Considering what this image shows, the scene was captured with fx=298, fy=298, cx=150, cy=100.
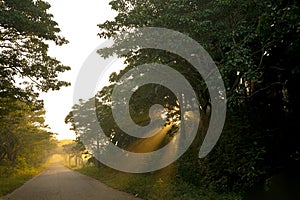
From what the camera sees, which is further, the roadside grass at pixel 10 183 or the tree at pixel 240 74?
the roadside grass at pixel 10 183

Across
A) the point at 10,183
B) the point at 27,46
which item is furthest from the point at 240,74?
the point at 10,183

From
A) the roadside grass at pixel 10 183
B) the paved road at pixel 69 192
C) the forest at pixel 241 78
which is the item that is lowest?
the paved road at pixel 69 192

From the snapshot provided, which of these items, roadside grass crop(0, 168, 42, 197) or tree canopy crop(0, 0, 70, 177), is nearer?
tree canopy crop(0, 0, 70, 177)

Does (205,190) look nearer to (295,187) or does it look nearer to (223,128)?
(223,128)

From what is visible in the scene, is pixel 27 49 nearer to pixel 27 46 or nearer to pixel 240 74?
pixel 27 46

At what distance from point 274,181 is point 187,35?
6.51 meters

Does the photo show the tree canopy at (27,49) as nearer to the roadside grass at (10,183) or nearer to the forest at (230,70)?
the forest at (230,70)

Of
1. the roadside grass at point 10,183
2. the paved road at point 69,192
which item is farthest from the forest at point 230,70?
the roadside grass at point 10,183

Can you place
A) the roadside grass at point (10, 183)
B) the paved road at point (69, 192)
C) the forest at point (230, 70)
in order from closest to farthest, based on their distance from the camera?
the forest at point (230, 70)
the paved road at point (69, 192)
the roadside grass at point (10, 183)

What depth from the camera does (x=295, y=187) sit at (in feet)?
34.9

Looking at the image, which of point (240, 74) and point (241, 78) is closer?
point (240, 74)

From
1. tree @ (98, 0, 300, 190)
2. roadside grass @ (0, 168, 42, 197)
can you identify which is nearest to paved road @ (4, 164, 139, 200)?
roadside grass @ (0, 168, 42, 197)

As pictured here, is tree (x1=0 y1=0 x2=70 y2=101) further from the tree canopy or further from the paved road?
the paved road

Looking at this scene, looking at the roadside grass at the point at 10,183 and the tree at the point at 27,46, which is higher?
the tree at the point at 27,46
